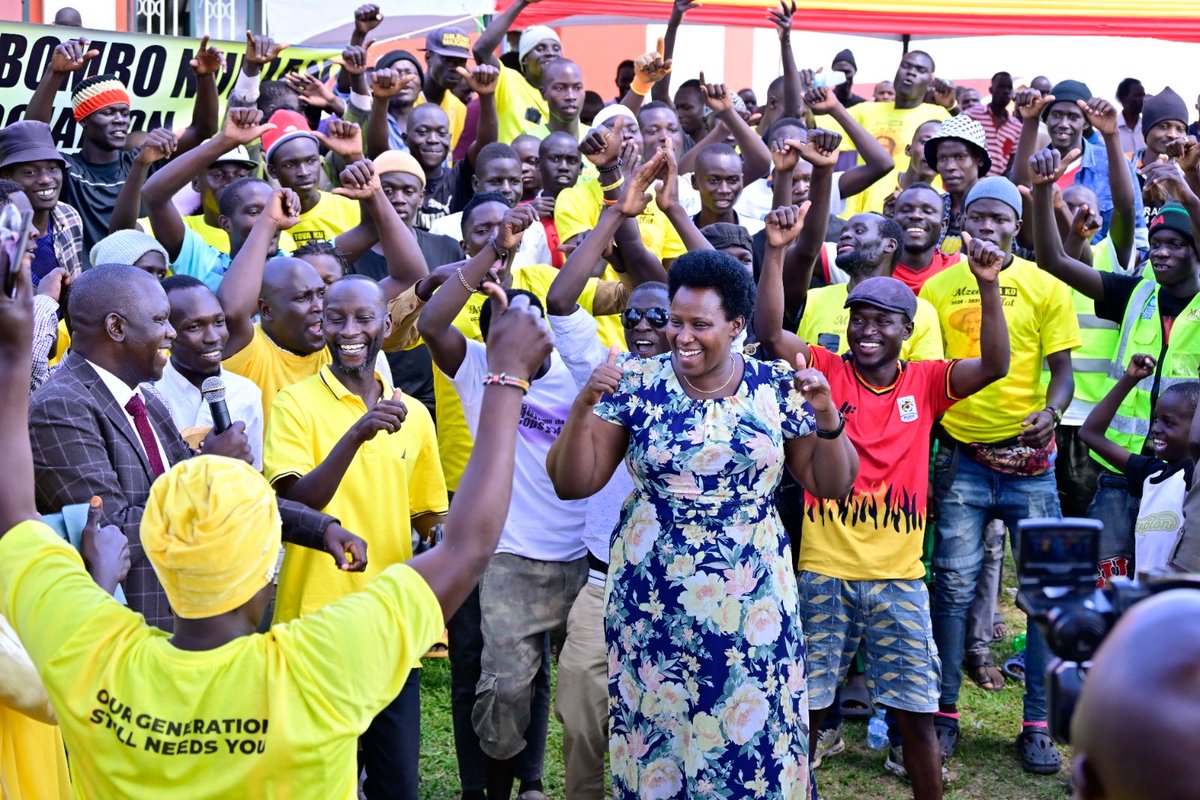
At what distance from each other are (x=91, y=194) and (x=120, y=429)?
12.7ft

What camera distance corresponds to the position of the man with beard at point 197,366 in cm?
500

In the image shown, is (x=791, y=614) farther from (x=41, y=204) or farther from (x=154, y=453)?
(x=41, y=204)

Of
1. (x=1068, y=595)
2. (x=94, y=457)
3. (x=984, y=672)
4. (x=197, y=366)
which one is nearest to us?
(x=1068, y=595)

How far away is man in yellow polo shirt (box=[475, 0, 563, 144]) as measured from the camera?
9.54 metres

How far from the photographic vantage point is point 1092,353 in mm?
7199

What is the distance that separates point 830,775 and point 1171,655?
4909mm

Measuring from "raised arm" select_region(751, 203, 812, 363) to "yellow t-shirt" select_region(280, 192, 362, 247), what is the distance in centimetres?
254

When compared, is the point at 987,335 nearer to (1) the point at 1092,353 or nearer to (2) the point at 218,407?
(1) the point at 1092,353

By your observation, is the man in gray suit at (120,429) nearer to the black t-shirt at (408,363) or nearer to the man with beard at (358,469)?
the man with beard at (358,469)

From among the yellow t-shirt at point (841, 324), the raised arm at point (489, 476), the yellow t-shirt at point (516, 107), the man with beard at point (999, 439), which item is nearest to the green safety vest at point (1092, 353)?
the man with beard at point (999, 439)

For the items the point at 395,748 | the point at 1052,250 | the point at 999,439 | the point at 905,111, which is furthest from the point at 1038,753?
the point at 905,111

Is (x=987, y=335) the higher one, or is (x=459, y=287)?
(x=459, y=287)

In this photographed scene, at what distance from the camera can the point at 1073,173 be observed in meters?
11.9

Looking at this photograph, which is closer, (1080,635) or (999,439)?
(1080,635)
